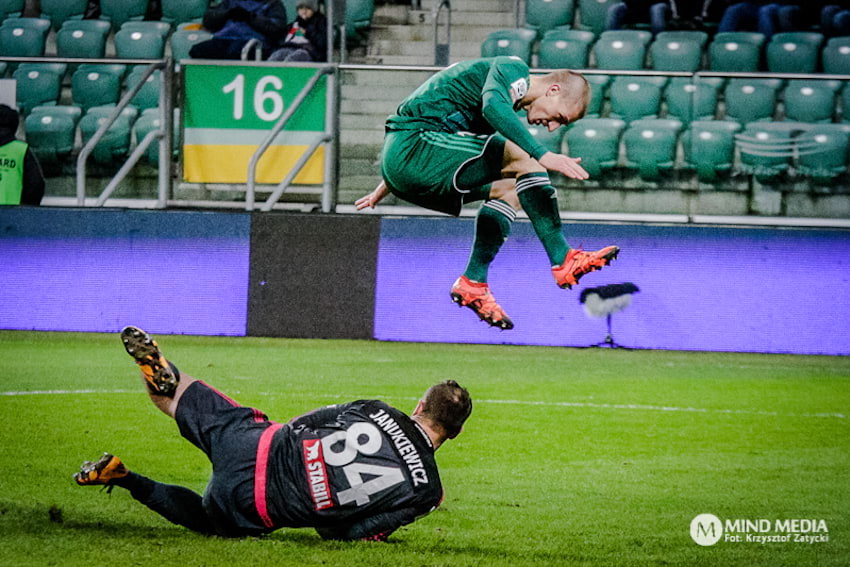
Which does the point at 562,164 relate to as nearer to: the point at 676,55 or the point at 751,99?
the point at 751,99

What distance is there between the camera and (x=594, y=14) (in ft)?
49.3

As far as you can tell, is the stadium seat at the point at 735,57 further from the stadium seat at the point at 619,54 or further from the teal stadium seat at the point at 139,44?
the teal stadium seat at the point at 139,44

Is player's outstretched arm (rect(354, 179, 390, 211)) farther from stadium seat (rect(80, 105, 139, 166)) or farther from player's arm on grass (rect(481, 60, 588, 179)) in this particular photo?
stadium seat (rect(80, 105, 139, 166))

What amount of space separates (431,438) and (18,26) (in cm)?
1128

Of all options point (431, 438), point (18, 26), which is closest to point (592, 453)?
point (431, 438)

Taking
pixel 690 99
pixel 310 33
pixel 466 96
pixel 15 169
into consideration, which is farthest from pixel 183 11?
pixel 466 96

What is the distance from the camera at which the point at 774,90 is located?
11.7 meters

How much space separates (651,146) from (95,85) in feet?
18.0

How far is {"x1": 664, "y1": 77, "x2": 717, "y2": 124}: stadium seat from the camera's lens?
1166cm

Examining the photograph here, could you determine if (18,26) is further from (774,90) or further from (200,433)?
(200,433)

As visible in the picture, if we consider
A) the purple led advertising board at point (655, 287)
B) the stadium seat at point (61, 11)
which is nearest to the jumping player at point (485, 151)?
the purple led advertising board at point (655, 287)

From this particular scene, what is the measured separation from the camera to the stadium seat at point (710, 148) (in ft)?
38.1

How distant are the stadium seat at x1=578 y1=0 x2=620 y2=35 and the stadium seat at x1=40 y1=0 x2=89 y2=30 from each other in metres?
6.34

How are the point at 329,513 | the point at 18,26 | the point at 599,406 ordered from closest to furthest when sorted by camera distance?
the point at 329,513 → the point at 599,406 → the point at 18,26
